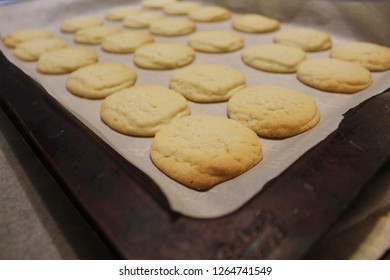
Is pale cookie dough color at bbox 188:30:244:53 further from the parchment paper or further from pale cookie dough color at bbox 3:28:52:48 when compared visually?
pale cookie dough color at bbox 3:28:52:48

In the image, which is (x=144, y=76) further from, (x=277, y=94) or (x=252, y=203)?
(x=252, y=203)

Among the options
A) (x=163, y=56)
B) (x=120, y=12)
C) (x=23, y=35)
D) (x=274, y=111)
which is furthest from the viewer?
(x=120, y=12)

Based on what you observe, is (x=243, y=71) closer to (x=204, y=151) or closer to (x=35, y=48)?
(x=204, y=151)

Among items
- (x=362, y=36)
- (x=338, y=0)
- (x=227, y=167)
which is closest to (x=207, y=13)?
(x=338, y=0)

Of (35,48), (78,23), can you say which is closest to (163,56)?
(35,48)

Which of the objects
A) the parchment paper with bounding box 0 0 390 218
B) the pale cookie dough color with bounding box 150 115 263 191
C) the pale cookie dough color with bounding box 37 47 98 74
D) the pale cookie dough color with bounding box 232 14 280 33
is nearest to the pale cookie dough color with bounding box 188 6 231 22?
the parchment paper with bounding box 0 0 390 218

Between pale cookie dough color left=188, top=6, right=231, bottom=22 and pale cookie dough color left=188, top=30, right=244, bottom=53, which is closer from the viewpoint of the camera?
pale cookie dough color left=188, top=30, right=244, bottom=53

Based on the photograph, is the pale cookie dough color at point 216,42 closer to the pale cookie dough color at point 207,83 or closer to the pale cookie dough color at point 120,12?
the pale cookie dough color at point 207,83
